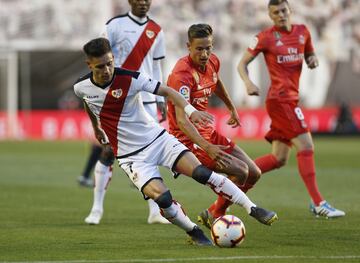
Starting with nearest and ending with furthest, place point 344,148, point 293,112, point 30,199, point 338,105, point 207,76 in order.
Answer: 1. point 207,76
2. point 293,112
3. point 30,199
4. point 344,148
5. point 338,105

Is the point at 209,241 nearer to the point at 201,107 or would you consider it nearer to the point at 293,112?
the point at 201,107

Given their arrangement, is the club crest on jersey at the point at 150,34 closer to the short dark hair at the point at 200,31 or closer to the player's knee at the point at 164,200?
the short dark hair at the point at 200,31

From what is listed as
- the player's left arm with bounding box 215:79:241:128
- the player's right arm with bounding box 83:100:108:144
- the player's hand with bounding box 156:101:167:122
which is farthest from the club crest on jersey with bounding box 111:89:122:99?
the player's hand with bounding box 156:101:167:122

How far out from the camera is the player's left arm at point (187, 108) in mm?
7684

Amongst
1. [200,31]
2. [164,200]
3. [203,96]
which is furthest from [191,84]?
[164,200]

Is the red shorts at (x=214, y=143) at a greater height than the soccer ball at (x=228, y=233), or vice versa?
the red shorts at (x=214, y=143)

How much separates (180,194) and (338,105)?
23148 mm

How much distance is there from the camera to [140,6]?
10.3 meters

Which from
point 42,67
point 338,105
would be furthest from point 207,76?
point 42,67

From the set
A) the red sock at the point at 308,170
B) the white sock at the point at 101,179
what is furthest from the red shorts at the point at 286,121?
the white sock at the point at 101,179

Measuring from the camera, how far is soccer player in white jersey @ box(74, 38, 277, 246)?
8109 mm

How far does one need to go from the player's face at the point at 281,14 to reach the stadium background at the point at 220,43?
73.8 feet

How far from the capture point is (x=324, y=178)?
16766mm

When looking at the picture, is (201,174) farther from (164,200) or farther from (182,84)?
(182,84)
